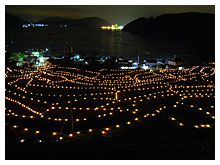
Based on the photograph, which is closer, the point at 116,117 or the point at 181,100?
the point at 116,117

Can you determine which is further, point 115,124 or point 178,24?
point 178,24

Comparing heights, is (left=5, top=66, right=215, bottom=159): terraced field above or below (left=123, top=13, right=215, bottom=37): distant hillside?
below

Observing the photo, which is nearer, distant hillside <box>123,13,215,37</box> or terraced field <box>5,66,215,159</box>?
terraced field <box>5,66,215,159</box>

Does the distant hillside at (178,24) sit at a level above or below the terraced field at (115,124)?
above

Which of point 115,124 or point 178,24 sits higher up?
point 178,24

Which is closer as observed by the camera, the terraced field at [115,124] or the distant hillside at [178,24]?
the terraced field at [115,124]

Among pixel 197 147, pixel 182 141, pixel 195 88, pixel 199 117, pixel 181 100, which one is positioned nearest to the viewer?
pixel 197 147
